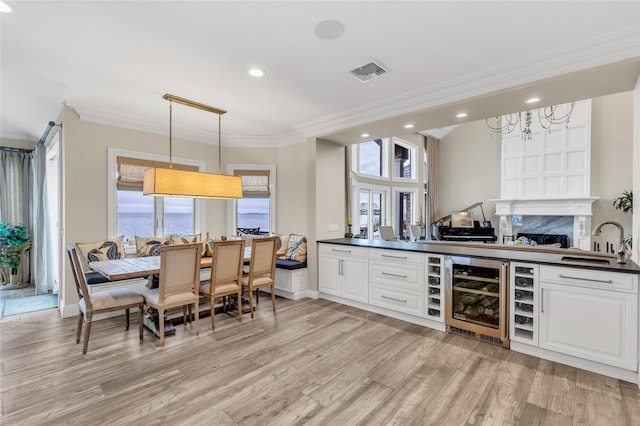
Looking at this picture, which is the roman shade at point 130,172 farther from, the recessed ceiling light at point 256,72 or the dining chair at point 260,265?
the recessed ceiling light at point 256,72

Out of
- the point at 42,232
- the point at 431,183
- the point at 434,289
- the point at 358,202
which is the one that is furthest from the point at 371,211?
the point at 42,232

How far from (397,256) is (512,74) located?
7.42 feet

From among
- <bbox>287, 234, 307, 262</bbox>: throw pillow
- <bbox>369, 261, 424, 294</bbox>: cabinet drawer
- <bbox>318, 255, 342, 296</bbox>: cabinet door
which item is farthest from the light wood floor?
<bbox>287, 234, 307, 262</bbox>: throw pillow

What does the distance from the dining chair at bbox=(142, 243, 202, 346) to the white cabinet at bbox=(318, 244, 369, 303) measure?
6.59 ft

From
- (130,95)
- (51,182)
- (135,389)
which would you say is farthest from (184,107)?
(135,389)

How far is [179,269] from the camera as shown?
3.10 m

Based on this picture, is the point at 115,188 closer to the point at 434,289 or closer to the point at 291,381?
the point at 291,381

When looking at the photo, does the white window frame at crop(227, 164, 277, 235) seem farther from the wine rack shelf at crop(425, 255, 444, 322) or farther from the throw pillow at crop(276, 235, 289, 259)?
the wine rack shelf at crop(425, 255, 444, 322)

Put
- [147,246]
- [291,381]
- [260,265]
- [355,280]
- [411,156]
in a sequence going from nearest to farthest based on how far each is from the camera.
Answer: [291,381] < [260,265] < [355,280] < [147,246] < [411,156]

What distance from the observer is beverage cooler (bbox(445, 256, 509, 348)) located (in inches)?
116

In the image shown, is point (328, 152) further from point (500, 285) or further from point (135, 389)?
point (135, 389)

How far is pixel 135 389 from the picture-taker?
7.44 ft

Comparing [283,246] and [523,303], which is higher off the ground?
[283,246]

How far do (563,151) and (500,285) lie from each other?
6.66m
